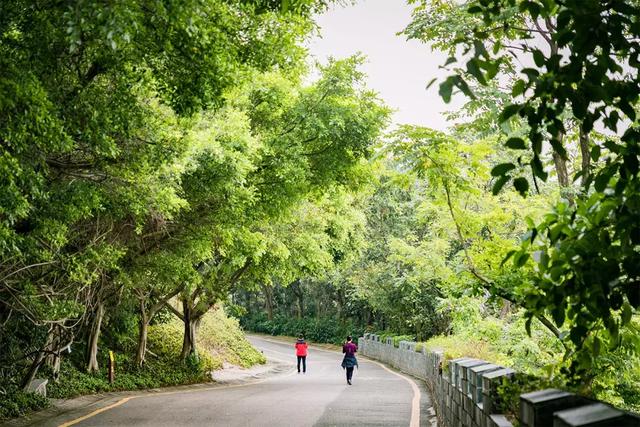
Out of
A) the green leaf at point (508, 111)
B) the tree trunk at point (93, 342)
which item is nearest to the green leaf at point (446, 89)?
the green leaf at point (508, 111)

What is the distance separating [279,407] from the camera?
15.0 meters

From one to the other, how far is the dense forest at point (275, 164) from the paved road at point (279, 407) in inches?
72.5

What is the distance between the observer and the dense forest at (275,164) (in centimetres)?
364

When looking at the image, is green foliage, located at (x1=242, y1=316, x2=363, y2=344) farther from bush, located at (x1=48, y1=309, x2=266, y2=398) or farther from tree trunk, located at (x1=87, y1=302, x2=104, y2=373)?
tree trunk, located at (x1=87, y1=302, x2=104, y2=373)

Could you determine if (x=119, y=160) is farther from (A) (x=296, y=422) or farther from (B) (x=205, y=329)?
(B) (x=205, y=329)

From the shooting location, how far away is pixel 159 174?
11539 mm

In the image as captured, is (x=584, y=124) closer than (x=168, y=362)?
Yes

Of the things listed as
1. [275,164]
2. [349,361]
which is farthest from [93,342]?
[275,164]

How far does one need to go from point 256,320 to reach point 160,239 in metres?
53.7

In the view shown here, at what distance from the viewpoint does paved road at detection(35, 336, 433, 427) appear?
41.9ft

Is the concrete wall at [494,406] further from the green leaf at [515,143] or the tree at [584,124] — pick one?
the green leaf at [515,143]

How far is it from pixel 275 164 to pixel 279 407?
5.19 metres

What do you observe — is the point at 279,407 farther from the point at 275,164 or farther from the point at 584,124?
the point at 584,124

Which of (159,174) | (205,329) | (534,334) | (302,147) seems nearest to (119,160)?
(159,174)
